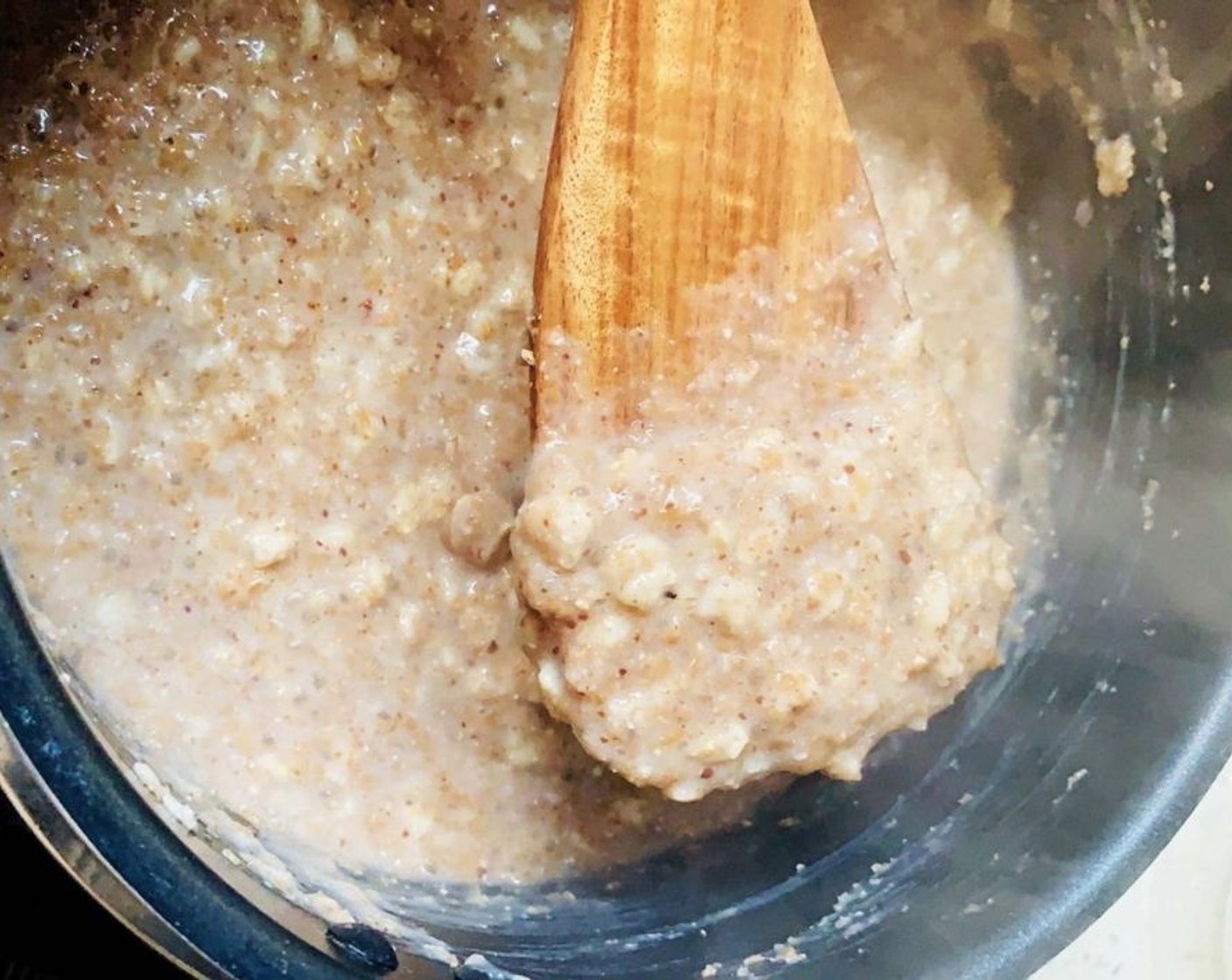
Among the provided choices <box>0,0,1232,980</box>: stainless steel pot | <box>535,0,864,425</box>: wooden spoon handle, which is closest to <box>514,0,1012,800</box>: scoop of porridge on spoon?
<box>535,0,864,425</box>: wooden spoon handle

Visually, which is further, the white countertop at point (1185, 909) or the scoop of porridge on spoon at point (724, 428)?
the white countertop at point (1185, 909)

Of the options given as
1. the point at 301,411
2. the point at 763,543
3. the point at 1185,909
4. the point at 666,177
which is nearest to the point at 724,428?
the point at 763,543

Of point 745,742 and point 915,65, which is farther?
point 915,65

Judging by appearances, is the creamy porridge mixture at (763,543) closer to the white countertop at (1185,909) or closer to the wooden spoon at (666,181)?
the wooden spoon at (666,181)

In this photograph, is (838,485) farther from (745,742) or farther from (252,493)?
(252,493)

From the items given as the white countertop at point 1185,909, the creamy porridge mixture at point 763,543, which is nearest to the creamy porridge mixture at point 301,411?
the creamy porridge mixture at point 763,543

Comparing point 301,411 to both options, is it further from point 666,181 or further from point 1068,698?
point 1068,698

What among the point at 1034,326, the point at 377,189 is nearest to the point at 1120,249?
the point at 1034,326
